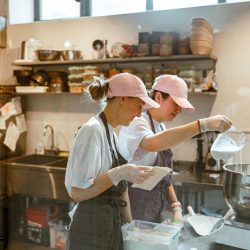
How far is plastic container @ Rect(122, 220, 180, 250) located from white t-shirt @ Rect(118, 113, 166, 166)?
172 mm

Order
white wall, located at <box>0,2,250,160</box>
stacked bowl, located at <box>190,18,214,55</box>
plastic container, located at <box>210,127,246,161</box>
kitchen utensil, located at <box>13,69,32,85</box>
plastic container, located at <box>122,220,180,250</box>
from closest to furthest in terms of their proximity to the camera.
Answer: plastic container, located at <box>122,220,180,250</box> < plastic container, located at <box>210,127,246,161</box> < white wall, located at <box>0,2,250,160</box> < stacked bowl, located at <box>190,18,214,55</box> < kitchen utensil, located at <box>13,69,32,85</box>

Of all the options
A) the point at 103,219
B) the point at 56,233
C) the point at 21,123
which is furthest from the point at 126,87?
the point at 21,123

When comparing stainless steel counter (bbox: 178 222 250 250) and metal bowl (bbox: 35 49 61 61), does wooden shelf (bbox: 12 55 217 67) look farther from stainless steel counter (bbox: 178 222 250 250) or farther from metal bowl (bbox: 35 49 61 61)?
stainless steel counter (bbox: 178 222 250 250)

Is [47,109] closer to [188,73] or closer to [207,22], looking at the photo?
[188,73]

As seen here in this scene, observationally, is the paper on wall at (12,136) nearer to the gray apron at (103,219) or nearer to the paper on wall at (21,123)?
the paper on wall at (21,123)

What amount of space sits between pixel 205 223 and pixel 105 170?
0.34 meters

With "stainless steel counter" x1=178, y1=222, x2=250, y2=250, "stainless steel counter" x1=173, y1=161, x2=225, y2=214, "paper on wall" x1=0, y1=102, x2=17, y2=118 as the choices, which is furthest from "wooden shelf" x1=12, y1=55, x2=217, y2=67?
"stainless steel counter" x1=178, y1=222, x2=250, y2=250

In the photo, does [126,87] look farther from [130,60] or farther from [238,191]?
[130,60]

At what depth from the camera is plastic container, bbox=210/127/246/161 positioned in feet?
3.20

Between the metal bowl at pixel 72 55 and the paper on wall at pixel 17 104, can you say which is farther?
the metal bowl at pixel 72 55

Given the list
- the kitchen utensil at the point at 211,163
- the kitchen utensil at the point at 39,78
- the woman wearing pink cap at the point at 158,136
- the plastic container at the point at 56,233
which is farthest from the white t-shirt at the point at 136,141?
the kitchen utensil at the point at 39,78

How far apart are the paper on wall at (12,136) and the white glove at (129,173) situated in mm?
986

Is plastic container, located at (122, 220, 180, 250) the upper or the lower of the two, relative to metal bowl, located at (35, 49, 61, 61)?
lower

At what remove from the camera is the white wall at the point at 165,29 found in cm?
135
